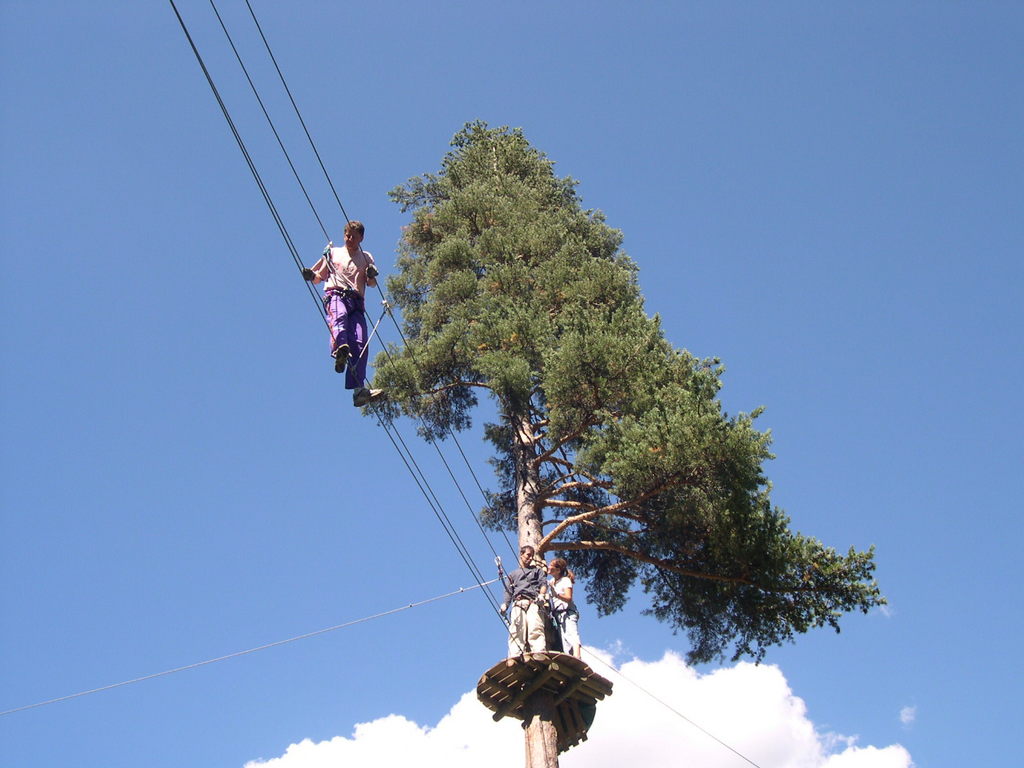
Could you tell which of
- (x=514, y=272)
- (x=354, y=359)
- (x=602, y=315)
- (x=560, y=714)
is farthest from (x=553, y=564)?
(x=514, y=272)

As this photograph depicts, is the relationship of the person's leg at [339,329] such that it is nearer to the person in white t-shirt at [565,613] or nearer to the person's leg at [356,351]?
the person's leg at [356,351]

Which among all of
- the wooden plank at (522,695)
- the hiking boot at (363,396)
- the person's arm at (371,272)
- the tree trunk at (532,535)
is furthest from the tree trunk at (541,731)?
the person's arm at (371,272)

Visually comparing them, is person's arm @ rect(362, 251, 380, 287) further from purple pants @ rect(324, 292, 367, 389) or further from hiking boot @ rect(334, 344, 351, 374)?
hiking boot @ rect(334, 344, 351, 374)

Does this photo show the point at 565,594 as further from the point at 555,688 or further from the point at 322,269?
the point at 322,269

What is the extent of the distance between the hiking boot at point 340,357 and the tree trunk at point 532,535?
3.54m

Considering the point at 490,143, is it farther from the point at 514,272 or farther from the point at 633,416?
the point at 633,416

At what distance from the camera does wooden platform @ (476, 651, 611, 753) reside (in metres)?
8.47

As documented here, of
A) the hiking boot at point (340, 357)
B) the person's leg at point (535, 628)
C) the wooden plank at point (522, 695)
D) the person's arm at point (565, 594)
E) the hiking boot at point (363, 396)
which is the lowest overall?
the wooden plank at point (522, 695)

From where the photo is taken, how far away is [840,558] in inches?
404

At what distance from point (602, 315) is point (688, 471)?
2.93 meters

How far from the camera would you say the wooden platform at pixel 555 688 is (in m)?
8.47

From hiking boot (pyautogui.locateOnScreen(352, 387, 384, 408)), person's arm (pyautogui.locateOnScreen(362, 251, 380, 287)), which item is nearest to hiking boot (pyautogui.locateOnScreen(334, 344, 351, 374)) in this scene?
hiking boot (pyautogui.locateOnScreen(352, 387, 384, 408))

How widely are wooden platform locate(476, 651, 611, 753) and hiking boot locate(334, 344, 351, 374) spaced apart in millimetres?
3234

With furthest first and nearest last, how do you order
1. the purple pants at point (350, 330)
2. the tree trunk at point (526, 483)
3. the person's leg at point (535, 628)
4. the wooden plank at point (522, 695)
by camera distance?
the tree trunk at point (526, 483) → the person's leg at point (535, 628) → the wooden plank at point (522, 695) → the purple pants at point (350, 330)
